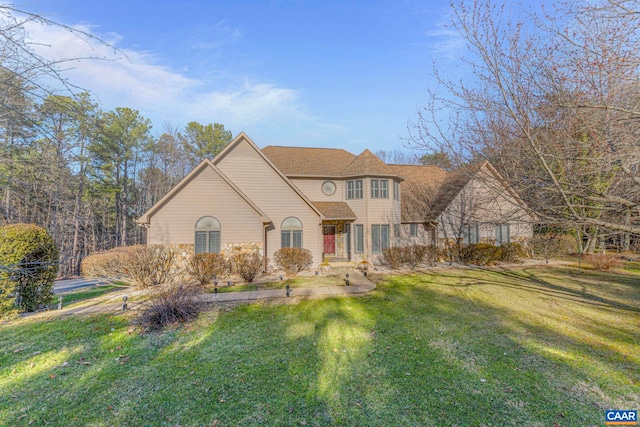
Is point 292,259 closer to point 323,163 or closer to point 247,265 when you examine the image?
point 247,265

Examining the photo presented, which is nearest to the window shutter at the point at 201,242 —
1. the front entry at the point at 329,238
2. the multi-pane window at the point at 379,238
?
the front entry at the point at 329,238

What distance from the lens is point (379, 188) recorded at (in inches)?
667

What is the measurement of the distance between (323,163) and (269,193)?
5.66m

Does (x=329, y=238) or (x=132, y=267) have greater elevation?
(x=329, y=238)

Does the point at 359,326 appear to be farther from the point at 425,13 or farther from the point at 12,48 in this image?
the point at 425,13

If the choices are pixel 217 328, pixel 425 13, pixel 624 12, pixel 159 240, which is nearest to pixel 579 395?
pixel 624 12

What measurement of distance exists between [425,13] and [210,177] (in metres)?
10.9

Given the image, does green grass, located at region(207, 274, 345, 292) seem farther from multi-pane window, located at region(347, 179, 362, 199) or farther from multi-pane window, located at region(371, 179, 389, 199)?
multi-pane window, located at region(371, 179, 389, 199)

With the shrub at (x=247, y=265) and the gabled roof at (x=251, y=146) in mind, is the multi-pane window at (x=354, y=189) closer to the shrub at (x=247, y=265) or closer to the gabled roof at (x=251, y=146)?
the gabled roof at (x=251, y=146)

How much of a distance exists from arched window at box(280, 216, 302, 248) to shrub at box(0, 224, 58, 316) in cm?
898

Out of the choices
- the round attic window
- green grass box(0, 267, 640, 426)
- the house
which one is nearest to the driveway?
the house

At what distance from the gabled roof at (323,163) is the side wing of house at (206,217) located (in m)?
5.03

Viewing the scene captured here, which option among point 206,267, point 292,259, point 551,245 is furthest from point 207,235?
point 551,245

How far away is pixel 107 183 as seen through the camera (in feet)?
82.6
